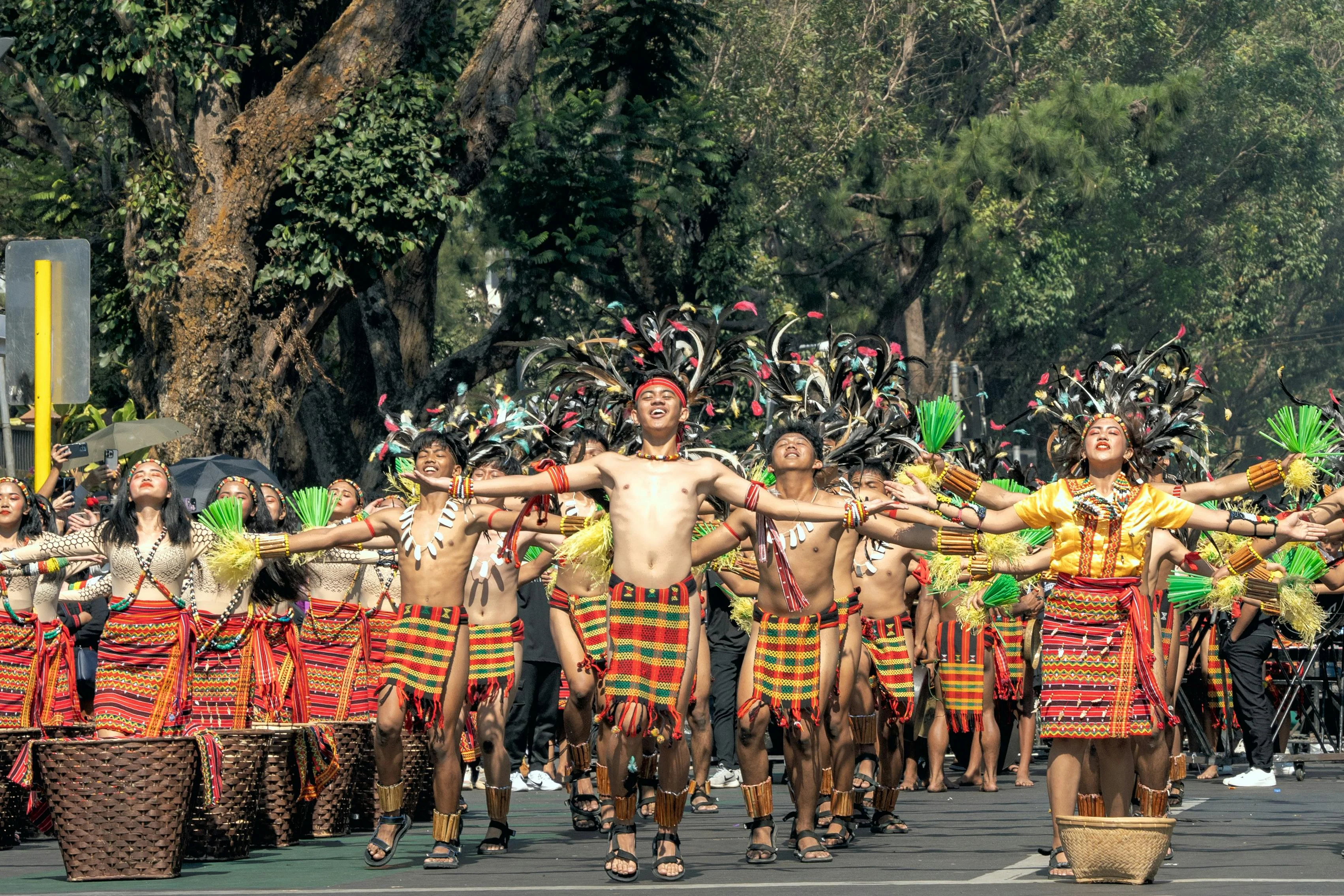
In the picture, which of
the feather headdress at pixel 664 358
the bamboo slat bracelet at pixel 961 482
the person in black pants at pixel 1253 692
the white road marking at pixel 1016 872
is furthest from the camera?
the person in black pants at pixel 1253 692

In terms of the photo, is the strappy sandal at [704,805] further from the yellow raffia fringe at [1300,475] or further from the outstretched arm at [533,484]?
the yellow raffia fringe at [1300,475]

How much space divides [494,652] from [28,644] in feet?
8.49

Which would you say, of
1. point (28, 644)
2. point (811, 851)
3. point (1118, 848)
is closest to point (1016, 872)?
point (1118, 848)

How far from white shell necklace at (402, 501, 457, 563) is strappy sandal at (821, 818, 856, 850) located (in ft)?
7.76

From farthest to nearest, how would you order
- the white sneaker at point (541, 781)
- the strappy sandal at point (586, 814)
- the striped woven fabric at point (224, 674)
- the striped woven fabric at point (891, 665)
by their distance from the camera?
the white sneaker at point (541, 781)
the striped woven fabric at point (891, 665)
the strappy sandal at point (586, 814)
the striped woven fabric at point (224, 674)

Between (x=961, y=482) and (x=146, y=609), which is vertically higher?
(x=961, y=482)

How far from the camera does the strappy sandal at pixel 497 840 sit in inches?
385

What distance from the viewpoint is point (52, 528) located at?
11.1 metres

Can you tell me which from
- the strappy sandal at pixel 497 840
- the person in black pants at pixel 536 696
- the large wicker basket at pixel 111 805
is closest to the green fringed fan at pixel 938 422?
the strappy sandal at pixel 497 840

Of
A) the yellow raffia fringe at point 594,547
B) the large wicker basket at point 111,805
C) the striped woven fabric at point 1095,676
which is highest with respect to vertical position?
the yellow raffia fringe at point 594,547

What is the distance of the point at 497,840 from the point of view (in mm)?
9852

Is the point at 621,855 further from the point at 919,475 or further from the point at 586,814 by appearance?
the point at 919,475

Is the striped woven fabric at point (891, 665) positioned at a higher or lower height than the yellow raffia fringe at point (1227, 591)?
lower

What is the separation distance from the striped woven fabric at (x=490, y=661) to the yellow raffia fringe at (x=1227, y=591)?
3.87 m
